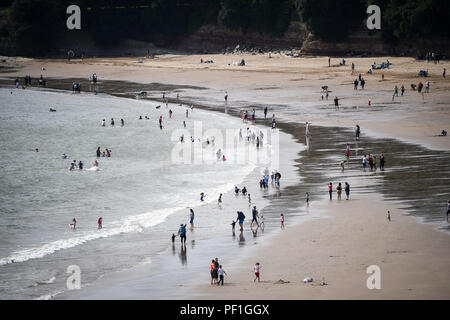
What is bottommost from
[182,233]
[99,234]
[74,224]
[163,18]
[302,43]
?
[99,234]

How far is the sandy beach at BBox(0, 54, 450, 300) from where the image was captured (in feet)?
67.6

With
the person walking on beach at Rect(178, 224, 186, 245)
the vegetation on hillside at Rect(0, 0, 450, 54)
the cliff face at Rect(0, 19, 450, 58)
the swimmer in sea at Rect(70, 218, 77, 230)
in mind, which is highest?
the vegetation on hillside at Rect(0, 0, 450, 54)

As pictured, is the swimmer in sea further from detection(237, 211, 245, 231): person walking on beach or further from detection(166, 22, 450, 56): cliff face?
detection(166, 22, 450, 56): cliff face

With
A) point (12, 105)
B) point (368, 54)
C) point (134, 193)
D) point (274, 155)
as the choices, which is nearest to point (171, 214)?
point (134, 193)

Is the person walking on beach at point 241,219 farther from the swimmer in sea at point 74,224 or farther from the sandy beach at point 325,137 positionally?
the swimmer in sea at point 74,224

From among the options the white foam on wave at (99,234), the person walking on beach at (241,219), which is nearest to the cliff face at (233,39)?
the white foam on wave at (99,234)

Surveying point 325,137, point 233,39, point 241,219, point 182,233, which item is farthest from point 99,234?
point 233,39

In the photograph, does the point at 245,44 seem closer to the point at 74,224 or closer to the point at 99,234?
the point at 74,224

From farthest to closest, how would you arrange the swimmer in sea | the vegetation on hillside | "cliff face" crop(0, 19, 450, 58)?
1. the vegetation on hillside
2. "cliff face" crop(0, 19, 450, 58)
3. the swimmer in sea

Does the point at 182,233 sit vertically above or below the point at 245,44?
below

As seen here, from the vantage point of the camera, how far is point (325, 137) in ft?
155

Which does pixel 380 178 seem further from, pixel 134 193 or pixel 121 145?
pixel 121 145

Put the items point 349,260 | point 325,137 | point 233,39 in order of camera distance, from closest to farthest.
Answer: point 349,260, point 325,137, point 233,39

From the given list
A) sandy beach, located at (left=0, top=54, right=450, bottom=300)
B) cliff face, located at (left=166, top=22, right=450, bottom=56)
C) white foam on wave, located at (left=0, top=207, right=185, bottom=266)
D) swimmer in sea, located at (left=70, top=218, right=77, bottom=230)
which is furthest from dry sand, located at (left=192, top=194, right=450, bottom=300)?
cliff face, located at (left=166, top=22, right=450, bottom=56)
